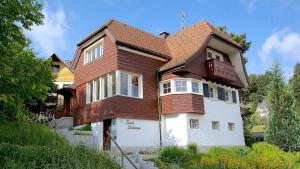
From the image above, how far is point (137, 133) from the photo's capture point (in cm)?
2109

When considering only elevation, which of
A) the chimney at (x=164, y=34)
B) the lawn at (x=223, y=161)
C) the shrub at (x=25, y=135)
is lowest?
the lawn at (x=223, y=161)

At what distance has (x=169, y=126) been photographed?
22578 mm

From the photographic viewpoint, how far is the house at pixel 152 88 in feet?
69.6

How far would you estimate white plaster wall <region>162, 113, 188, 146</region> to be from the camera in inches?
856

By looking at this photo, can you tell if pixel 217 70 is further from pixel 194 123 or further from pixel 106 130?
pixel 106 130

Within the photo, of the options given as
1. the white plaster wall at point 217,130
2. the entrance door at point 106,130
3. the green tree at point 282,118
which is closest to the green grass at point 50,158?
the entrance door at point 106,130

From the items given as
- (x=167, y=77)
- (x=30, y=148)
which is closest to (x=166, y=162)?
(x=30, y=148)

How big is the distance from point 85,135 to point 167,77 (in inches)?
275

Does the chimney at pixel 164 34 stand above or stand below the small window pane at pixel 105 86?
above

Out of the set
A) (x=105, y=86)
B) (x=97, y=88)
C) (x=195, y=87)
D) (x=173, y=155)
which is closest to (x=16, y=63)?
(x=173, y=155)

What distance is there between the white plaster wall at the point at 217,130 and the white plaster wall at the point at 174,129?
1.13 ft

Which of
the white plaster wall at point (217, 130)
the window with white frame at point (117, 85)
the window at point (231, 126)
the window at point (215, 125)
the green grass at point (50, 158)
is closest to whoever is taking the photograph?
the green grass at point (50, 158)

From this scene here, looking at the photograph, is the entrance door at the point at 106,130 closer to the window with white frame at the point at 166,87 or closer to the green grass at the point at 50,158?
the window with white frame at the point at 166,87

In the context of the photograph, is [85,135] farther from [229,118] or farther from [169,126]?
[229,118]
